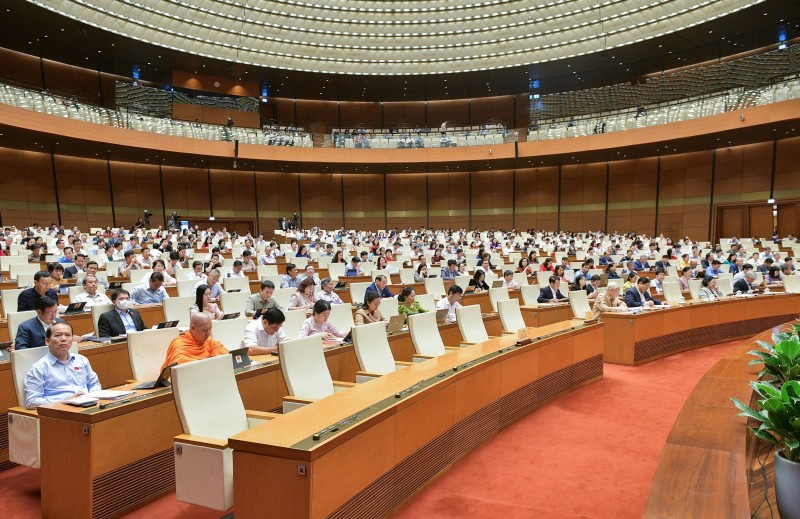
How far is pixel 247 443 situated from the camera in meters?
2.49

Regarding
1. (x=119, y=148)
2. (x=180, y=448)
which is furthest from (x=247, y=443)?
(x=119, y=148)

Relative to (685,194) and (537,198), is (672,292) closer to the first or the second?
(685,194)

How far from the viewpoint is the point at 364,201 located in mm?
28000

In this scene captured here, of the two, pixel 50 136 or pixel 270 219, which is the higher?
pixel 50 136

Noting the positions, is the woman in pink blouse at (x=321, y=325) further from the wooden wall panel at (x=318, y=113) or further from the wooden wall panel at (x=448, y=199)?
the wooden wall panel at (x=318, y=113)

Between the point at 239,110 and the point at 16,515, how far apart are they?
24.1 m

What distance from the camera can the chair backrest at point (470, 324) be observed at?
5988 millimetres

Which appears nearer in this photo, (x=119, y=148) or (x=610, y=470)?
(x=610, y=470)

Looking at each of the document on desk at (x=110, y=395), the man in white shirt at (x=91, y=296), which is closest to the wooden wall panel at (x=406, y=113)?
the man in white shirt at (x=91, y=296)

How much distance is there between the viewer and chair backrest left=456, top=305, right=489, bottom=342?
5.99 metres

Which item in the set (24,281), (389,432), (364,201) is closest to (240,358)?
(389,432)

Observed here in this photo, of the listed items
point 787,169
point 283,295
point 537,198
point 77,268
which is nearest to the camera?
point 283,295

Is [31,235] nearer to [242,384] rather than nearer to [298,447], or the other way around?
[242,384]

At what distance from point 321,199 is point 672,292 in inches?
816
